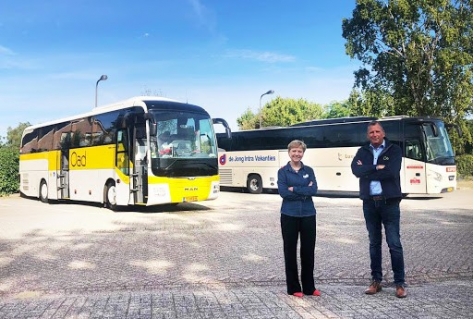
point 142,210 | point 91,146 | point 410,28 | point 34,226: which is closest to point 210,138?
point 142,210

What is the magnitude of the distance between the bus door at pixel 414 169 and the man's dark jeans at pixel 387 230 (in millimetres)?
14033

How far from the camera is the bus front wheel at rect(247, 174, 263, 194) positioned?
80.3 ft

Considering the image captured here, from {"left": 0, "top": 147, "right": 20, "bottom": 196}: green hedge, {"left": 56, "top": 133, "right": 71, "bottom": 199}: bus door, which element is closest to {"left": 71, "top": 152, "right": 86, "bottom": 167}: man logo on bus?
{"left": 56, "top": 133, "right": 71, "bottom": 199}: bus door

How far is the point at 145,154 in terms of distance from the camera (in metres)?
14.1

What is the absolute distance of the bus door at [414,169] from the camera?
18.4 metres

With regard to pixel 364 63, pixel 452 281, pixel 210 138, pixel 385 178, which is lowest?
pixel 452 281

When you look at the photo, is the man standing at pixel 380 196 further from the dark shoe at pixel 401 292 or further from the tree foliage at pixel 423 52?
the tree foliage at pixel 423 52

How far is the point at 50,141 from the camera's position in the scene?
19.8 metres

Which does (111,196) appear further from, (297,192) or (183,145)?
(297,192)

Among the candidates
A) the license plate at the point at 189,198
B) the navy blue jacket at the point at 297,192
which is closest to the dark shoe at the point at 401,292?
the navy blue jacket at the point at 297,192

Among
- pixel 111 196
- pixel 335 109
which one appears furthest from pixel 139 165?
pixel 335 109

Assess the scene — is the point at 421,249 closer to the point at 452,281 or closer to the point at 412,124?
the point at 452,281

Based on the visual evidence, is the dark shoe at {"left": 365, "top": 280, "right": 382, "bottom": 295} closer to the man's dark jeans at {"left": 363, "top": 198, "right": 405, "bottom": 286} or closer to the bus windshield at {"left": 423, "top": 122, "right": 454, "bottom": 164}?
the man's dark jeans at {"left": 363, "top": 198, "right": 405, "bottom": 286}

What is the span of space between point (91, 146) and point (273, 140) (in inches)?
396
